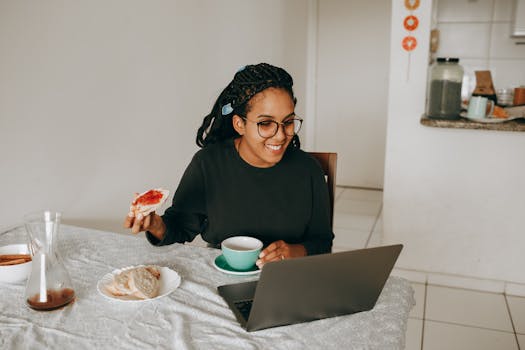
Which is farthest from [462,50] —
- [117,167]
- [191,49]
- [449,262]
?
[117,167]

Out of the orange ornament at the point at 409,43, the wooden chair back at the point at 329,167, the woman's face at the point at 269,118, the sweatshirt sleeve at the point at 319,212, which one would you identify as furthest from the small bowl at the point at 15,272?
the orange ornament at the point at 409,43

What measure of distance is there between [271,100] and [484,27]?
3.11m

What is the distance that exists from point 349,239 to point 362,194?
1.18 m

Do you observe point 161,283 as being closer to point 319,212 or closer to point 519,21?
point 319,212

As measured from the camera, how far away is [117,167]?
230 cm

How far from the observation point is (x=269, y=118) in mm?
1534


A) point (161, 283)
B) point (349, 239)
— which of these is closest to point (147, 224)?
point (161, 283)

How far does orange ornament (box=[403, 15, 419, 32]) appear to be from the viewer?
9.25 ft

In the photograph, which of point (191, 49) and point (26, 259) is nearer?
point (26, 259)

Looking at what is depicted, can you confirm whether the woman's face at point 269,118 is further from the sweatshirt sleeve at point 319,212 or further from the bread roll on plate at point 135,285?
the bread roll on plate at point 135,285

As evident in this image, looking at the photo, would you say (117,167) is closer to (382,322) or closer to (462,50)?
(382,322)

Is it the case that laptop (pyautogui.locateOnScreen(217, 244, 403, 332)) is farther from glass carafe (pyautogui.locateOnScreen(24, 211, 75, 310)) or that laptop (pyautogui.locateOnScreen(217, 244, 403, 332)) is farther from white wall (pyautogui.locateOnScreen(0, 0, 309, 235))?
white wall (pyautogui.locateOnScreen(0, 0, 309, 235))

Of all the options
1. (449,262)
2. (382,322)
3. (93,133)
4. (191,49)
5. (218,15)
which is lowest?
(449,262)

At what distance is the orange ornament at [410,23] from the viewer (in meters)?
2.82
